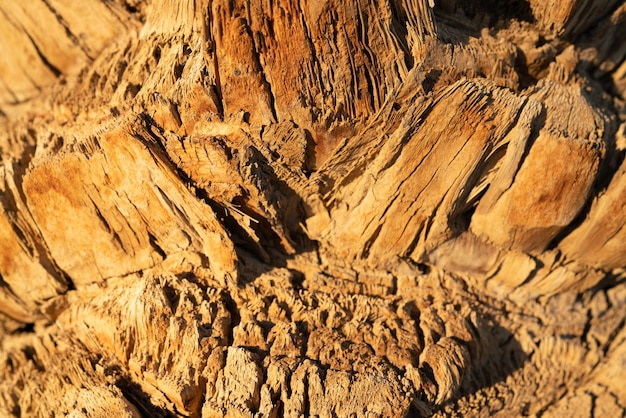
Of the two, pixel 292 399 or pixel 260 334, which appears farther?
pixel 260 334

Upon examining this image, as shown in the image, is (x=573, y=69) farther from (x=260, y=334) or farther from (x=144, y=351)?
(x=144, y=351)

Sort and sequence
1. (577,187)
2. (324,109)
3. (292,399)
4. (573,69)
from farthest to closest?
(573,69) → (577,187) → (324,109) → (292,399)

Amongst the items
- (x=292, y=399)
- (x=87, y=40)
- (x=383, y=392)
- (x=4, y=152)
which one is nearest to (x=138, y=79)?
(x=87, y=40)

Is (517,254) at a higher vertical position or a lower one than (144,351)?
higher

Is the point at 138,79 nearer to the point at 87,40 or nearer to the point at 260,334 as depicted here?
the point at 87,40

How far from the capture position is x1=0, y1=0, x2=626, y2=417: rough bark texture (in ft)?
8.86

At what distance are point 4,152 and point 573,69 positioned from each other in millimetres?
3509

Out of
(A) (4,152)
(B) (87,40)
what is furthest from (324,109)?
(A) (4,152)

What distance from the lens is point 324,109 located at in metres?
2.74

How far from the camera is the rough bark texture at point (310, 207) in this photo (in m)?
2.70

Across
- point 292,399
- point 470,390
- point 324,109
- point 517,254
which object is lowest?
point 292,399

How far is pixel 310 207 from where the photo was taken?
3100 mm

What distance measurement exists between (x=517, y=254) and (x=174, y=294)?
2.06 m

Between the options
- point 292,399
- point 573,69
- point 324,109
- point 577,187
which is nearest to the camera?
point 292,399
